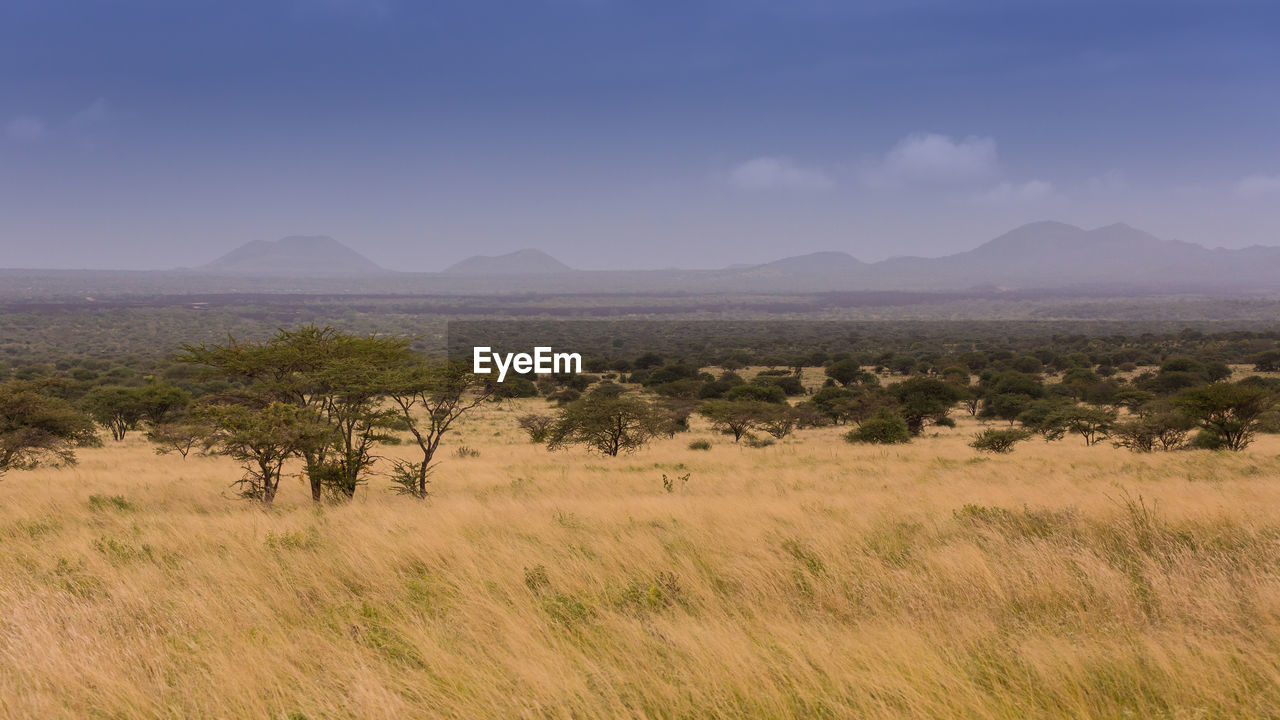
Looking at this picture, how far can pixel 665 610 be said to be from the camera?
17.6 feet

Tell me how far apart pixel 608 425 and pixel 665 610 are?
77.2 feet

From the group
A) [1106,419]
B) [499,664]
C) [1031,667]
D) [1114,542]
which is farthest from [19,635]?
[1106,419]

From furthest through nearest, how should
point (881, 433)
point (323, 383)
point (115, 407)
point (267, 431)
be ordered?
point (115, 407)
point (881, 433)
point (323, 383)
point (267, 431)

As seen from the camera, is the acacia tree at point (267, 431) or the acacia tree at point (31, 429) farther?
the acacia tree at point (31, 429)

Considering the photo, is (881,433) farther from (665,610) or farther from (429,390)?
(665,610)

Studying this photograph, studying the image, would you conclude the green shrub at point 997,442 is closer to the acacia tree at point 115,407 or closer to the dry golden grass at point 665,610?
the dry golden grass at point 665,610

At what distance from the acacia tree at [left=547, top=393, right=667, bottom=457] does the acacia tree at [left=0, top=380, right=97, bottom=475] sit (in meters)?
17.2

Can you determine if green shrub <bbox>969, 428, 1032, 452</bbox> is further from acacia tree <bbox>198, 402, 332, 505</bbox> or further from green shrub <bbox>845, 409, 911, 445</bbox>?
acacia tree <bbox>198, 402, 332, 505</bbox>

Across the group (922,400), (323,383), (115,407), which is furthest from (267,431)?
(922,400)

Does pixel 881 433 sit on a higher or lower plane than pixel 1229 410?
lower

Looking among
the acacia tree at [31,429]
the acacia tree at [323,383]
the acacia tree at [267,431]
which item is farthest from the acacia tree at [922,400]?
the acacia tree at [31,429]

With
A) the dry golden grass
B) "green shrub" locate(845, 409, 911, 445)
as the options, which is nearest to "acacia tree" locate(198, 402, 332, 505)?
the dry golden grass

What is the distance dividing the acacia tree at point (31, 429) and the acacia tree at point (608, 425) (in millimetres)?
17191

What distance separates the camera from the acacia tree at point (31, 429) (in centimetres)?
2077
